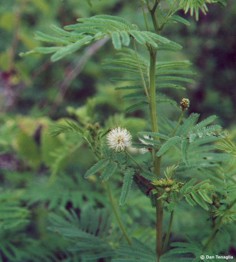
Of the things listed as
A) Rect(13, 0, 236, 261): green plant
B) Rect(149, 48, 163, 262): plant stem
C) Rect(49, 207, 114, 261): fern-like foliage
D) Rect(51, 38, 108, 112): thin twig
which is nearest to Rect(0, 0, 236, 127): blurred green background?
Rect(51, 38, 108, 112): thin twig

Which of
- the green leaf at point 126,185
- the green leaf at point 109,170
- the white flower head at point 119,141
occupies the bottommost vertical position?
the green leaf at point 126,185

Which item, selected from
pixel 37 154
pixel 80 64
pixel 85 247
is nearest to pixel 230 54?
pixel 80 64

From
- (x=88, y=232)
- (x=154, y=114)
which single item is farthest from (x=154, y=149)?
(x=88, y=232)

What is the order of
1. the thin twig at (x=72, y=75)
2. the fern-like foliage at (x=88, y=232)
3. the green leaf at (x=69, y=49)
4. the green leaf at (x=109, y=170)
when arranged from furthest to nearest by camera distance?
the thin twig at (x=72, y=75), the fern-like foliage at (x=88, y=232), the green leaf at (x=109, y=170), the green leaf at (x=69, y=49)

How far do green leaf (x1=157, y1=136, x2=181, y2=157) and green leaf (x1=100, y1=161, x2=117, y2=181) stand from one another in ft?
0.39

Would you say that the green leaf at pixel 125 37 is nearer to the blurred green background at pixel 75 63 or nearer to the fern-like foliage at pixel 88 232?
the fern-like foliage at pixel 88 232

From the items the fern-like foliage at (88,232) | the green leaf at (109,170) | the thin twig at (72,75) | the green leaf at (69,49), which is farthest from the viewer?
the thin twig at (72,75)

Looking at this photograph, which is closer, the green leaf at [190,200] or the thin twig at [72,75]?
the green leaf at [190,200]

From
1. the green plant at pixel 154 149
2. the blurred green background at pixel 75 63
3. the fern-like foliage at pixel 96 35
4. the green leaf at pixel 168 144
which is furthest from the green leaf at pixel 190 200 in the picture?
the blurred green background at pixel 75 63

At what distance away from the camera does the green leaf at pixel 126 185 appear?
1.08 m

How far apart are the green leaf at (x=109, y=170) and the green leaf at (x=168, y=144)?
12 cm

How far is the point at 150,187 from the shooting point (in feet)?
3.83

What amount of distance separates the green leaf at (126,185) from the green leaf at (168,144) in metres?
0.09

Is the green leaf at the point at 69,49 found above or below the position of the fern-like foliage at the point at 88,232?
above
